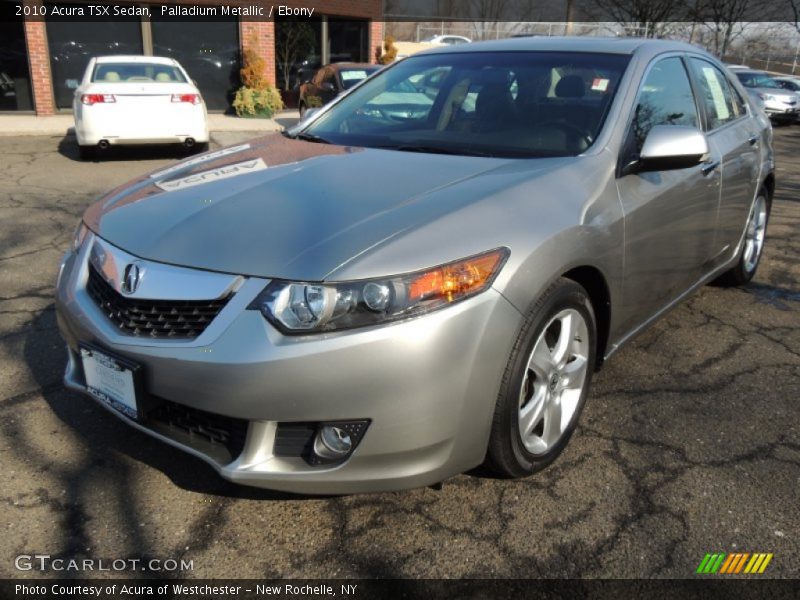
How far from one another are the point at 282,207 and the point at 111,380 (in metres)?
0.82

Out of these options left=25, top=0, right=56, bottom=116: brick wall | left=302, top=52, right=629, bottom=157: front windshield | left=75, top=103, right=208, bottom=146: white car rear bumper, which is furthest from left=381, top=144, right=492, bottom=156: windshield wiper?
left=25, top=0, right=56, bottom=116: brick wall

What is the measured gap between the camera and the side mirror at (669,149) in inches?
111

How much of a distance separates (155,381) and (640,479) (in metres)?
1.81

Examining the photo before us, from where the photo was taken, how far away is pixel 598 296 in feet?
9.37

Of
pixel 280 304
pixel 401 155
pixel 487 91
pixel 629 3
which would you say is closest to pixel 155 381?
pixel 280 304

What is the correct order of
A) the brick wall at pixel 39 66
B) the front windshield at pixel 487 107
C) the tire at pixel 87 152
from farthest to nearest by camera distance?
the brick wall at pixel 39 66
the tire at pixel 87 152
the front windshield at pixel 487 107

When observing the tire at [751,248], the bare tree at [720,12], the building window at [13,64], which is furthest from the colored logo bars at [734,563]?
the bare tree at [720,12]

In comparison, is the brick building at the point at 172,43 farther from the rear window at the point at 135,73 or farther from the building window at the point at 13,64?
the rear window at the point at 135,73

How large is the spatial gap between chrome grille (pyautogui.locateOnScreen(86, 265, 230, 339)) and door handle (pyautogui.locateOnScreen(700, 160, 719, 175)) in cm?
255

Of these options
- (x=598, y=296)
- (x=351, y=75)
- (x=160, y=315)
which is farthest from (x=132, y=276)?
(x=351, y=75)

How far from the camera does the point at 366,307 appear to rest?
2049mm

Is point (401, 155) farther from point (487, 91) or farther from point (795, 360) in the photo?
point (795, 360)

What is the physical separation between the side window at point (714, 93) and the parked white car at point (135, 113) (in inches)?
295

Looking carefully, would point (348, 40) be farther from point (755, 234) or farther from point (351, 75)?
point (755, 234)
